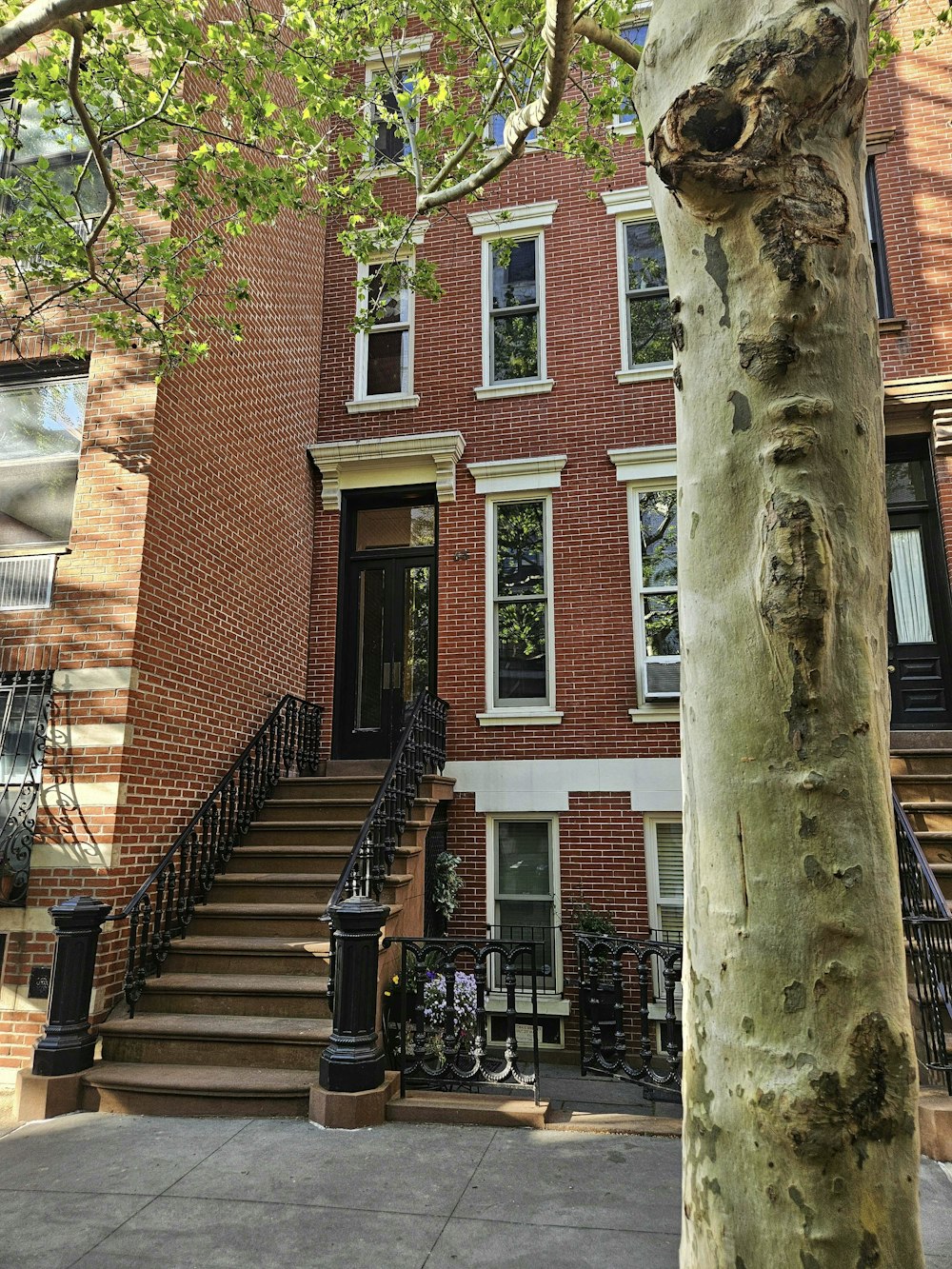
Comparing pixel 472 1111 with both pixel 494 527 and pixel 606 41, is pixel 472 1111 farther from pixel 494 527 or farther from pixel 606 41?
pixel 494 527

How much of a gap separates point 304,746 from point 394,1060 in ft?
15.3

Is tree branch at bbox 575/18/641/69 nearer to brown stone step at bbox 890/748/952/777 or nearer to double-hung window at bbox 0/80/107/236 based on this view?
double-hung window at bbox 0/80/107/236

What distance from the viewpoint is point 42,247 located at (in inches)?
272

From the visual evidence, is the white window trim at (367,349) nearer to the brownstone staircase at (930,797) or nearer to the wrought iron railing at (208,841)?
the wrought iron railing at (208,841)

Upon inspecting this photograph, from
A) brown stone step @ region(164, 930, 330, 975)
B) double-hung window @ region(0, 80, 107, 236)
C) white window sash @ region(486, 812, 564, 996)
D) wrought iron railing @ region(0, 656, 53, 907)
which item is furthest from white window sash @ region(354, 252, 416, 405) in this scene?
brown stone step @ region(164, 930, 330, 975)

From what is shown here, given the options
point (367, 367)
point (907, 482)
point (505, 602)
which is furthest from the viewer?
point (367, 367)

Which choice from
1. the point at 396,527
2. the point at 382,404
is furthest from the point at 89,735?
the point at 382,404

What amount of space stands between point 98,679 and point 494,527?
201 inches

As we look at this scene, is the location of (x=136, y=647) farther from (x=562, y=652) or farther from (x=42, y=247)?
(x=562, y=652)

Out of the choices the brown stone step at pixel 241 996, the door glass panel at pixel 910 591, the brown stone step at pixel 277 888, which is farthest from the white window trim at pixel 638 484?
the brown stone step at pixel 241 996

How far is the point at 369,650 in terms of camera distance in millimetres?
10547

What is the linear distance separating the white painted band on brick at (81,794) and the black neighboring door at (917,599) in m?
7.66

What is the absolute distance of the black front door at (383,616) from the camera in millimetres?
10227

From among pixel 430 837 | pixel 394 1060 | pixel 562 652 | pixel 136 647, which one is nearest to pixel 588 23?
pixel 136 647
